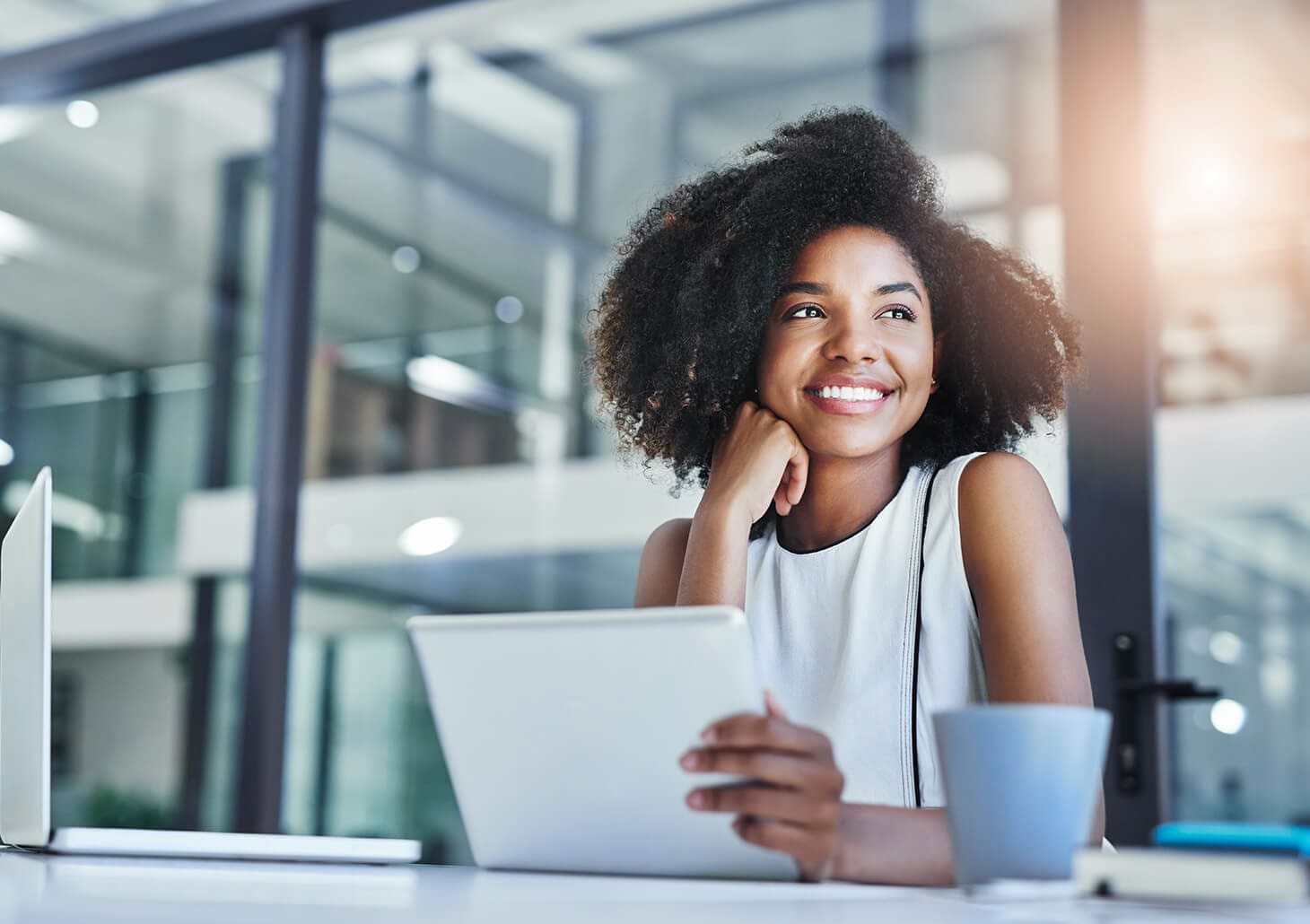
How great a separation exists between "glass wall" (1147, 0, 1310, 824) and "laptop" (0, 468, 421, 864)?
162cm

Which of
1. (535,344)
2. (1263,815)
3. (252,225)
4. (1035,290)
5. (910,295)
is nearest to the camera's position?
(910,295)

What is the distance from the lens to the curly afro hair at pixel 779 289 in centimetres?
158

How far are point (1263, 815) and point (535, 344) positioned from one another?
2.00 metres

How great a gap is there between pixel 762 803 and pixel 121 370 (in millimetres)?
3474

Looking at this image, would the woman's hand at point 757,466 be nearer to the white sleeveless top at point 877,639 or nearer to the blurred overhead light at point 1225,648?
the white sleeveless top at point 877,639

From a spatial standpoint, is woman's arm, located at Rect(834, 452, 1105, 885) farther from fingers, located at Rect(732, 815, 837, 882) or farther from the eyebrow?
fingers, located at Rect(732, 815, 837, 882)

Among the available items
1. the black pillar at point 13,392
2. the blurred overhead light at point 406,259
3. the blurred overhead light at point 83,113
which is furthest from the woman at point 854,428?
the black pillar at point 13,392

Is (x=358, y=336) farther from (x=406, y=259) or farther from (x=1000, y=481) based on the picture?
(x=1000, y=481)

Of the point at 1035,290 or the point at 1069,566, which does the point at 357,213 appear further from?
the point at 1069,566

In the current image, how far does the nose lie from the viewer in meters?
1.50

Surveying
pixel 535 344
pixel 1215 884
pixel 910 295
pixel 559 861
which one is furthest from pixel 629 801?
pixel 535 344

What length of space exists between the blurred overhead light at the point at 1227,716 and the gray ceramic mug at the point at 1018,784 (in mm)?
1587

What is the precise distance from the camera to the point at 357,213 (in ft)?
12.1

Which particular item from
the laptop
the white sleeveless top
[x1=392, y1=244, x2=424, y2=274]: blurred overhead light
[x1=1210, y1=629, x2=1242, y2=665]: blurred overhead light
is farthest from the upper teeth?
[x1=392, y1=244, x2=424, y2=274]: blurred overhead light
